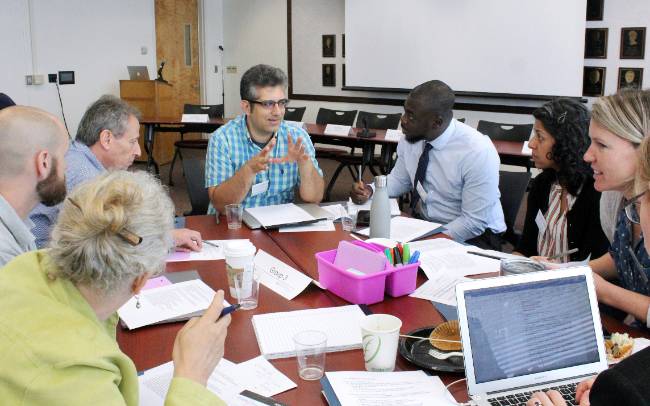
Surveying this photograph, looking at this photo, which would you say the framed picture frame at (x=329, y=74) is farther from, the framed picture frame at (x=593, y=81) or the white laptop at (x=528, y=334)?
the white laptop at (x=528, y=334)

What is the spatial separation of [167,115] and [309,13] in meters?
2.43

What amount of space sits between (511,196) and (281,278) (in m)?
1.63

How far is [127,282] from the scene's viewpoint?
3.92 feet

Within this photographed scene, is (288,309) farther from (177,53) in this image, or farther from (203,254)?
(177,53)

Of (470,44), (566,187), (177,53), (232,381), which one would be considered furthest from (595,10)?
(232,381)

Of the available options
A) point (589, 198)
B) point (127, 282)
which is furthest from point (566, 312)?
point (589, 198)

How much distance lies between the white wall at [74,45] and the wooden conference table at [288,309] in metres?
5.79

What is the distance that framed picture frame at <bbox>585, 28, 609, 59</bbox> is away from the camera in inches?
248

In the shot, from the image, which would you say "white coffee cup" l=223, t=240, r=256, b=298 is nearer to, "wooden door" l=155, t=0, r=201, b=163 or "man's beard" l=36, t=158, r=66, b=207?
"man's beard" l=36, t=158, r=66, b=207

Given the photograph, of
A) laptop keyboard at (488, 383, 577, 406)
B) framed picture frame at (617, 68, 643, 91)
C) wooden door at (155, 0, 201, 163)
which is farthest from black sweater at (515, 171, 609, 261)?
wooden door at (155, 0, 201, 163)

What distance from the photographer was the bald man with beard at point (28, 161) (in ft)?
6.28

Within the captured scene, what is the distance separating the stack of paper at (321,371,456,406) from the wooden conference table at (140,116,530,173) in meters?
3.79

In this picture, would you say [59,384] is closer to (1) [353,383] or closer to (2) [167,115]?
(1) [353,383]

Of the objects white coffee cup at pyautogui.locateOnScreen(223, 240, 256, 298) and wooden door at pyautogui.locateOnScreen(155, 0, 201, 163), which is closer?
white coffee cup at pyautogui.locateOnScreen(223, 240, 256, 298)
